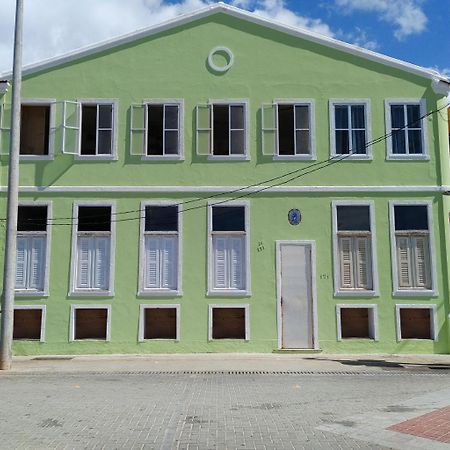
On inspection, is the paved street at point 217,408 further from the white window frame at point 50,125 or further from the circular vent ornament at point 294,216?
the white window frame at point 50,125

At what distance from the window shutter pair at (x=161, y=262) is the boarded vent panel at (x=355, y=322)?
4697mm

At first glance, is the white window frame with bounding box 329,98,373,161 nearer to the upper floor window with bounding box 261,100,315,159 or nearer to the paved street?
the upper floor window with bounding box 261,100,315,159

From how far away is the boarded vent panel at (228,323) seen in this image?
15.0 m

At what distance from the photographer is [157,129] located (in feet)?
51.8

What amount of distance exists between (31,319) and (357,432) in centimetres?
1050

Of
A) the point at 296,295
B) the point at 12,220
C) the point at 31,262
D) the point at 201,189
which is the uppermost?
the point at 201,189

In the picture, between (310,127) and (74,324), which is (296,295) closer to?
(310,127)

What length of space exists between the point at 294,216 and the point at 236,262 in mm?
2037

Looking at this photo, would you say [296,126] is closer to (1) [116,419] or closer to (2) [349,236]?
(2) [349,236]

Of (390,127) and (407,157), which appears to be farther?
(390,127)

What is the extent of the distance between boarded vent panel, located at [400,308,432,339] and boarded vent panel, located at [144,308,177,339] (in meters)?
6.20

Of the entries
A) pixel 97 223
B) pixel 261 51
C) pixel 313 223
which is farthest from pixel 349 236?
pixel 97 223

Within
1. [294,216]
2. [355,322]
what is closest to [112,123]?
[294,216]

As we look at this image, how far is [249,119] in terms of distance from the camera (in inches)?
618
